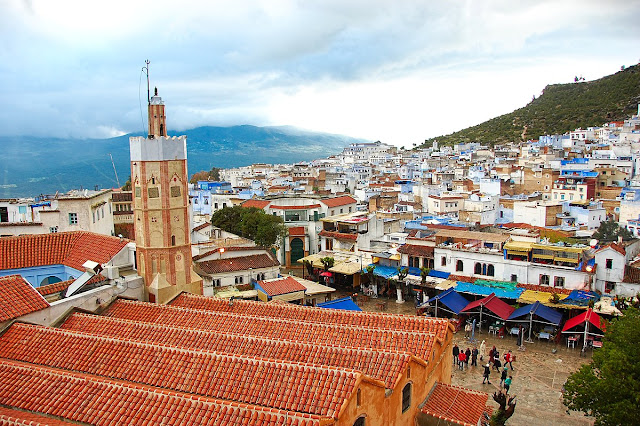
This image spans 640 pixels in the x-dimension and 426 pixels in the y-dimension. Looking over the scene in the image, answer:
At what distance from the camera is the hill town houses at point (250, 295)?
10.5m

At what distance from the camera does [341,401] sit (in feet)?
31.9

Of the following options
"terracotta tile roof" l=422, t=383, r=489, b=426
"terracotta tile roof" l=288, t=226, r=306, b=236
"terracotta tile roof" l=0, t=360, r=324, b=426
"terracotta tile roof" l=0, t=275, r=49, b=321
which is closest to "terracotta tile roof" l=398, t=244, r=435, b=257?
"terracotta tile roof" l=288, t=226, r=306, b=236

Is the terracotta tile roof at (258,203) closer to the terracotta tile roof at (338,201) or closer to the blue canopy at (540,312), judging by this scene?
the terracotta tile roof at (338,201)

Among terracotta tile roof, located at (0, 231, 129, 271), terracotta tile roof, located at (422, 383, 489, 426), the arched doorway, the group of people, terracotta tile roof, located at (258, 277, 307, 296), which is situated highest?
terracotta tile roof, located at (0, 231, 129, 271)

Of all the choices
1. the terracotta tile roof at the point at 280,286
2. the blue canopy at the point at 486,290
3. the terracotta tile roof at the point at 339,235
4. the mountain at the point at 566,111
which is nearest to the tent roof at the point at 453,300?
the blue canopy at the point at 486,290

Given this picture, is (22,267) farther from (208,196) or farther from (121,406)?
(208,196)

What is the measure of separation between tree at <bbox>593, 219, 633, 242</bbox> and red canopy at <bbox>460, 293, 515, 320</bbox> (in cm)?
1430

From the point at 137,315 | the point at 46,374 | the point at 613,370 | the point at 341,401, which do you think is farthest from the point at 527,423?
the point at 46,374

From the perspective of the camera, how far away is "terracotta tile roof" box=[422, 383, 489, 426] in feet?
41.1

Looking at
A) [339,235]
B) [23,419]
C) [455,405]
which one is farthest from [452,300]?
[23,419]

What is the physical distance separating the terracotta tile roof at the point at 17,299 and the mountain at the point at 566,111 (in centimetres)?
10571

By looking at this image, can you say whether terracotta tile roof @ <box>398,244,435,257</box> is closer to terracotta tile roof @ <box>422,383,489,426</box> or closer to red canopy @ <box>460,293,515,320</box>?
red canopy @ <box>460,293,515,320</box>

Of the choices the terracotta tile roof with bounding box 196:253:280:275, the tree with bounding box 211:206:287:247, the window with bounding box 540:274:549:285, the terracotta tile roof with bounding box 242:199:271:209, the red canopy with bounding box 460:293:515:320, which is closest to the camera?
the red canopy with bounding box 460:293:515:320

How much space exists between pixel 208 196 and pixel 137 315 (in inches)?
1712
